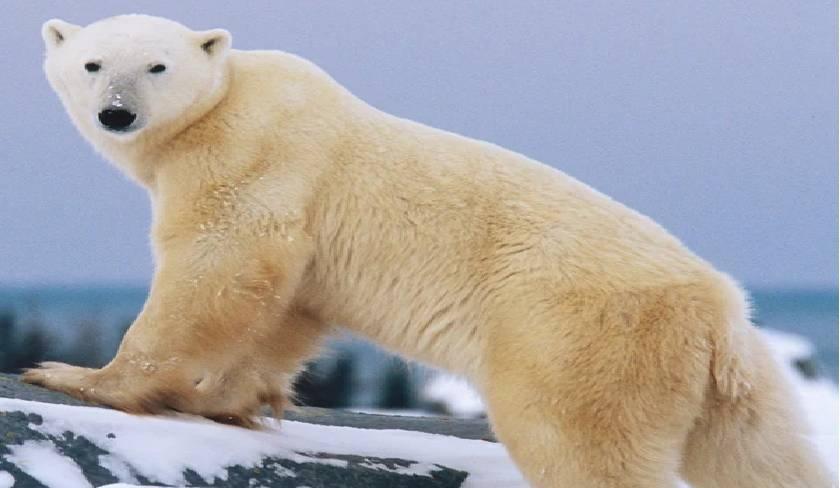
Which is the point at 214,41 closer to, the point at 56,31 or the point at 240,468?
the point at 56,31

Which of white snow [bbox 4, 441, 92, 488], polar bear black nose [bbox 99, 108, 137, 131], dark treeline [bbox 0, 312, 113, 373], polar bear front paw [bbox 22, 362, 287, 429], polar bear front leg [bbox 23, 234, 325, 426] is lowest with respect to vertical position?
dark treeline [bbox 0, 312, 113, 373]

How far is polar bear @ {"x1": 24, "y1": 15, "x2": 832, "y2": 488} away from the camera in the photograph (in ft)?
14.1

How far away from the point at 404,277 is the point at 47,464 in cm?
150

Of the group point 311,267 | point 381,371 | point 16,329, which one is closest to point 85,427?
point 311,267

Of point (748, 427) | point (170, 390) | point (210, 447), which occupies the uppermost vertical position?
point (748, 427)

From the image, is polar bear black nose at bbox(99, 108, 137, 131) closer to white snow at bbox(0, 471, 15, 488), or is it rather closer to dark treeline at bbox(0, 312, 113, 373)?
white snow at bbox(0, 471, 15, 488)

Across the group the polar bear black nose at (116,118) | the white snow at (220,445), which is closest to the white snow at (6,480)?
the white snow at (220,445)

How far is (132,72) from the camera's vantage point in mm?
4730

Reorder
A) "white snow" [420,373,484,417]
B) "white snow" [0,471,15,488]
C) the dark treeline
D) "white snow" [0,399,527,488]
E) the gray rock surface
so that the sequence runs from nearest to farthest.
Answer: "white snow" [0,471,15,488] < the gray rock surface < "white snow" [0,399,527,488] < the dark treeline < "white snow" [420,373,484,417]

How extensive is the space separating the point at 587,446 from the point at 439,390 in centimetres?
1629

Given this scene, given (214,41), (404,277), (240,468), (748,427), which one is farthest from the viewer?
(214,41)

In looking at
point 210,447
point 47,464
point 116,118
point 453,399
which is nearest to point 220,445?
point 210,447

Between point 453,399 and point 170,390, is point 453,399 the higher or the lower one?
the lower one

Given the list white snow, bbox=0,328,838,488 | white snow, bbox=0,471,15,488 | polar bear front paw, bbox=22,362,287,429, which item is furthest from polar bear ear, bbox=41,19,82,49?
white snow, bbox=0,471,15,488
